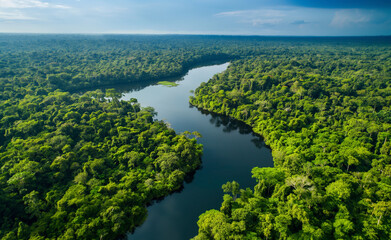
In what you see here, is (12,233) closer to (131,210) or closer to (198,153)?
(131,210)

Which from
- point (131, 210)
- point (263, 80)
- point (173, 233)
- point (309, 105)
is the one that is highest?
point (263, 80)

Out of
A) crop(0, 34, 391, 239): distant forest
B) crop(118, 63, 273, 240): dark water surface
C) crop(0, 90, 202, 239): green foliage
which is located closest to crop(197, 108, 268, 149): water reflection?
crop(118, 63, 273, 240): dark water surface

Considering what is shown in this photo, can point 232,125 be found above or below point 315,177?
below

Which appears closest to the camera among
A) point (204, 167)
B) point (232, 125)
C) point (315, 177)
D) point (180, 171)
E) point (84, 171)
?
point (315, 177)

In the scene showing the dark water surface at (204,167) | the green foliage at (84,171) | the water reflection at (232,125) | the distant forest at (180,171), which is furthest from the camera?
the water reflection at (232,125)

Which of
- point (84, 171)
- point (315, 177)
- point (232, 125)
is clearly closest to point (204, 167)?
point (315, 177)

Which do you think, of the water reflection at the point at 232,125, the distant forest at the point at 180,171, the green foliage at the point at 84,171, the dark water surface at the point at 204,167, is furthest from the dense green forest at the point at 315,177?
the green foliage at the point at 84,171

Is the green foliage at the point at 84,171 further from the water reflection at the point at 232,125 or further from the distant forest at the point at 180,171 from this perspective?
the water reflection at the point at 232,125

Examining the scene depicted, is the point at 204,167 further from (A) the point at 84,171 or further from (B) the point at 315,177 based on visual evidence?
(A) the point at 84,171

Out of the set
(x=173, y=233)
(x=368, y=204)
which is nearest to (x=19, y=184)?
(x=173, y=233)
